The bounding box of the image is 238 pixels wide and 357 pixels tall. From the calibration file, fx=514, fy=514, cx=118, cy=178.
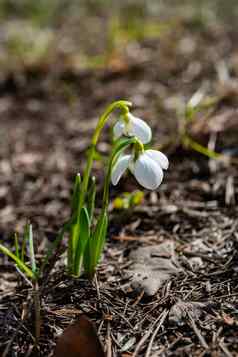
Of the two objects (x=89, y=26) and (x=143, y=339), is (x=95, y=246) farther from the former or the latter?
(x=89, y=26)

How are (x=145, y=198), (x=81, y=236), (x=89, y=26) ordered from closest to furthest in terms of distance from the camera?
1. (x=81, y=236)
2. (x=145, y=198)
3. (x=89, y=26)

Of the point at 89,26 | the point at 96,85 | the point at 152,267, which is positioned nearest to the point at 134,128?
the point at 152,267

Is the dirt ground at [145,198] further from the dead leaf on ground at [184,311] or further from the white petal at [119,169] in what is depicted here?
the white petal at [119,169]

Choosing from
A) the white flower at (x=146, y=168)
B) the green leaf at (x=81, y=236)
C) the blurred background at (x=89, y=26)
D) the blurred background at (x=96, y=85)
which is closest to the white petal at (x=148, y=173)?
the white flower at (x=146, y=168)

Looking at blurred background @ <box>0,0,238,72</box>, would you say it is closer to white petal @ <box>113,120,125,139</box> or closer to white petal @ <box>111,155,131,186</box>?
white petal @ <box>113,120,125,139</box>

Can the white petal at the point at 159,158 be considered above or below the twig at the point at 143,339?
above

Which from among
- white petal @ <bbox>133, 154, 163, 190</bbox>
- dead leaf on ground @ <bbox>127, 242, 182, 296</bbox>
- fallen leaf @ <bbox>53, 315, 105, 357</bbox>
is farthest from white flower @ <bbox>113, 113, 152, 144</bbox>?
fallen leaf @ <bbox>53, 315, 105, 357</bbox>

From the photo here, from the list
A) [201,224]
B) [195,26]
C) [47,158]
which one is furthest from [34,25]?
[201,224]
